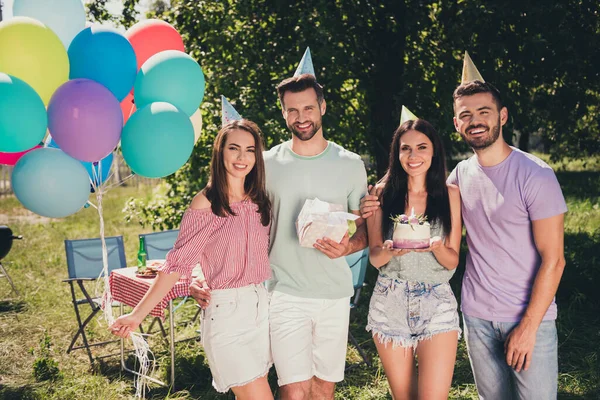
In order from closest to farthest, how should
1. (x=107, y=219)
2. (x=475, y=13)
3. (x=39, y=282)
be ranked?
(x=475, y=13) → (x=39, y=282) → (x=107, y=219)

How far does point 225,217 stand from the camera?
2.86 m

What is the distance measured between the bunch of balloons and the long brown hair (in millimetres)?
553

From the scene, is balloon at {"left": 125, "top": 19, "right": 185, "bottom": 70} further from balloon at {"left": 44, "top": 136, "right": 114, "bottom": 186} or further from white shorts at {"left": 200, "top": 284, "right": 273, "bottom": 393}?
white shorts at {"left": 200, "top": 284, "right": 273, "bottom": 393}

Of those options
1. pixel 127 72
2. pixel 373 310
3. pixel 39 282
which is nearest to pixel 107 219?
pixel 39 282

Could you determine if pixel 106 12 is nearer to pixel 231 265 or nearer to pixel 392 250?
pixel 231 265

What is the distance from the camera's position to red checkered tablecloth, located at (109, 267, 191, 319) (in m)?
4.92

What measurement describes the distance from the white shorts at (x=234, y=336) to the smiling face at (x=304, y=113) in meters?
0.88

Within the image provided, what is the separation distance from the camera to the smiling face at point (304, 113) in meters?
3.11

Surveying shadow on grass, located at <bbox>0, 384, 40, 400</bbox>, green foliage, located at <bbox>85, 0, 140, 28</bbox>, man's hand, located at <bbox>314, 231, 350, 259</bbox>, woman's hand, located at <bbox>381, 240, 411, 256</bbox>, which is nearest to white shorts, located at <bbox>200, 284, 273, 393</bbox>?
man's hand, located at <bbox>314, 231, 350, 259</bbox>

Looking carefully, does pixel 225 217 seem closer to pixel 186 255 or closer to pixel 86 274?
pixel 186 255

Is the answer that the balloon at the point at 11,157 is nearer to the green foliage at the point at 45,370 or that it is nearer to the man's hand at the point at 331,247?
the man's hand at the point at 331,247

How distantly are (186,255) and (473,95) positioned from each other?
1586 mm

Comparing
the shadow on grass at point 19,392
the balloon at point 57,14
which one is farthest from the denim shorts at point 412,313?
the shadow on grass at point 19,392

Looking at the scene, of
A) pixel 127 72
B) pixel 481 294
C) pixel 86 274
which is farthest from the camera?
pixel 86 274
